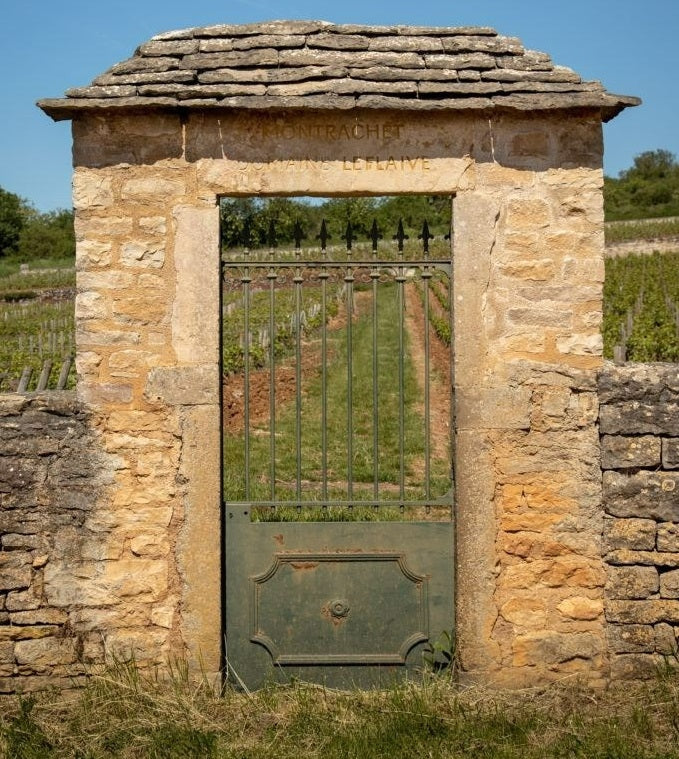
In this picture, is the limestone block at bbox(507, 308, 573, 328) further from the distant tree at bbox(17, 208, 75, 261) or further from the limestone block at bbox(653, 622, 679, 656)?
the distant tree at bbox(17, 208, 75, 261)

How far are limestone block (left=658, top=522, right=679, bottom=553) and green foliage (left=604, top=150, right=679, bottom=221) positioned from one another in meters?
55.8

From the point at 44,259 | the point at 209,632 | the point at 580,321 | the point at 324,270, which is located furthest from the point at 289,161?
the point at 44,259

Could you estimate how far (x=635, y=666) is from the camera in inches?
185

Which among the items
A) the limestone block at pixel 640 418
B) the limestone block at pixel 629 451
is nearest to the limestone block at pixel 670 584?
the limestone block at pixel 629 451

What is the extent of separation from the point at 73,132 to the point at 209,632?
2.95 metres

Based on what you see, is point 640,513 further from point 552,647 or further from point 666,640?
point 552,647

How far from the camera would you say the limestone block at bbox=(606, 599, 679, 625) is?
4.72 meters

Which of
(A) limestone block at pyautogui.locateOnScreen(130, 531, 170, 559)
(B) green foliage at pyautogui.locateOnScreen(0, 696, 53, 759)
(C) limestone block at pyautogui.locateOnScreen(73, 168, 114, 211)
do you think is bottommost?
(B) green foliage at pyautogui.locateOnScreen(0, 696, 53, 759)

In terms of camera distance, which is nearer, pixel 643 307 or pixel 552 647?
pixel 552 647

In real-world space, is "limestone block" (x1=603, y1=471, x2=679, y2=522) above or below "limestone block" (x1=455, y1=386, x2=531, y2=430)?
below

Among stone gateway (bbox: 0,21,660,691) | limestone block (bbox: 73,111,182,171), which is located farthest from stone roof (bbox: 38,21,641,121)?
limestone block (bbox: 73,111,182,171)

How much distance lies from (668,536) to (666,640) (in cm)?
59

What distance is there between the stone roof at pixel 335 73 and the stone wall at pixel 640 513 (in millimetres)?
1644

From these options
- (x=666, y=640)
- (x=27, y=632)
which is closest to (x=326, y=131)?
(x=27, y=632)
